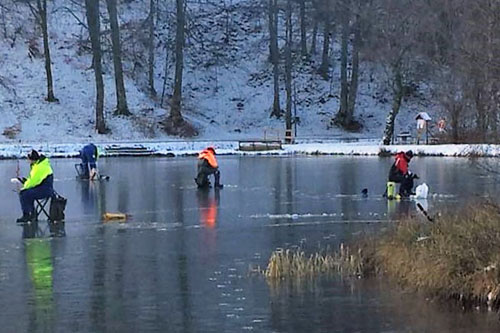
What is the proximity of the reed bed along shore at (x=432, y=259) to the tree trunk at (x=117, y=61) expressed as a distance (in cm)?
4765

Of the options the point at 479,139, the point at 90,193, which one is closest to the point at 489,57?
the point at 479,139

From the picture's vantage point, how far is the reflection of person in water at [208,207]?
2166 centimetres

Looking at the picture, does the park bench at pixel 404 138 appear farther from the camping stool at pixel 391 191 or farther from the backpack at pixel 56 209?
the backpack at pixel 56 209

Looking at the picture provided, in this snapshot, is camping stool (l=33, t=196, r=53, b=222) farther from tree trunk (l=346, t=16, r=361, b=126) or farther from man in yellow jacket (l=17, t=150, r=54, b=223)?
tree trunk (l=346, t=16, r=361, b=126)

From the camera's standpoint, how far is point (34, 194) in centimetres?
2195

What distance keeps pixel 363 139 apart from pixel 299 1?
614 inches

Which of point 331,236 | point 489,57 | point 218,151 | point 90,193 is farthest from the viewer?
point 218,151

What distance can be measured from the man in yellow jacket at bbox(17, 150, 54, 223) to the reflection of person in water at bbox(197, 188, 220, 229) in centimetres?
354

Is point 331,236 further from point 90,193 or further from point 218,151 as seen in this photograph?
point 218,151

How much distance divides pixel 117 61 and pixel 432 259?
50.9 m

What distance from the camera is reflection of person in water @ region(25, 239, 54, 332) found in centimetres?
1183

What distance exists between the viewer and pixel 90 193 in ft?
97.6

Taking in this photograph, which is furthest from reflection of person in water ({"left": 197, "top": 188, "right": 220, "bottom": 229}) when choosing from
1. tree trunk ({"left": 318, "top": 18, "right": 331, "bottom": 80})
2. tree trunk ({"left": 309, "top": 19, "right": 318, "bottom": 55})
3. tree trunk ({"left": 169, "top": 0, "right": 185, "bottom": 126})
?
tree trunk ({"left": 309, "top": 19, "right": 318, "bottom": 55})

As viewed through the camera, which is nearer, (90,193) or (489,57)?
(489,57)
